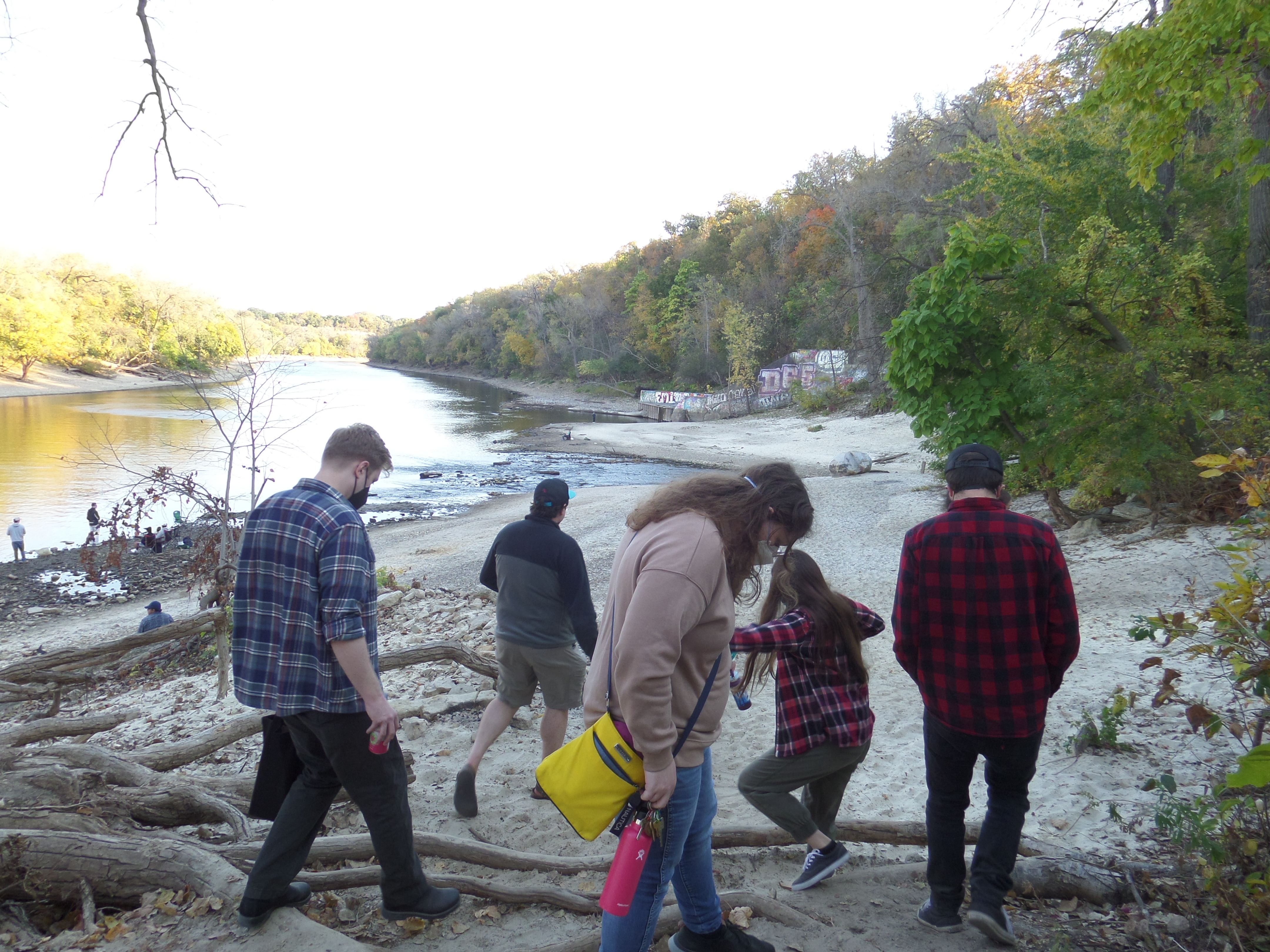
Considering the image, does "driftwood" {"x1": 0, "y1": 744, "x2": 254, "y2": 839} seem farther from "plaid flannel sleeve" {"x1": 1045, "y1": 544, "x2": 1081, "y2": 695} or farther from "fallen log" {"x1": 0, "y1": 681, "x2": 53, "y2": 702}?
"plaid flannel sleeve" {"x1": 1045, "y1": 544, "x2": 1081, "y2": 695}

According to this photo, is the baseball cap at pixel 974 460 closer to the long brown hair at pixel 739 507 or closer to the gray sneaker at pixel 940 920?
the long brown hair at pixel 739 507

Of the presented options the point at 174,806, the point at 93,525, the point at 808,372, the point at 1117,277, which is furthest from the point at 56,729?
the point at 808,372

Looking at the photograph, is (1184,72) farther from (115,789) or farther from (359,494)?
(115,789)

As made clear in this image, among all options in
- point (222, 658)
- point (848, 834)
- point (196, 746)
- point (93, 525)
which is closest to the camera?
point (848, 834)

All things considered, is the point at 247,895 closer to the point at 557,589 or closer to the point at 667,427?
the point at 557,589

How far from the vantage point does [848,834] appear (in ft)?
11.1

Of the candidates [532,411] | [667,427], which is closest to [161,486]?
[667,427]

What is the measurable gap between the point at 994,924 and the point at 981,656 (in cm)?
92

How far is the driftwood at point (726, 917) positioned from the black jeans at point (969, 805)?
502 mm

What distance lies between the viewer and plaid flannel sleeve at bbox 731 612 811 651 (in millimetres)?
2775

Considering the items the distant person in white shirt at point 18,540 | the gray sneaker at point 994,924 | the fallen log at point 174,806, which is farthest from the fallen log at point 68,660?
the distant person in white shirt at point 18,540

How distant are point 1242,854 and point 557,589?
2.84 meters

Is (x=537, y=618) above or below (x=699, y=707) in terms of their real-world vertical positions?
below

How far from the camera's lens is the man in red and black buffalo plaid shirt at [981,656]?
96.7 inches
